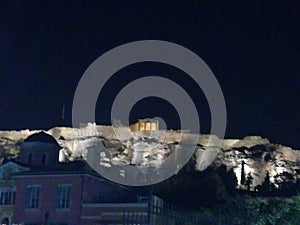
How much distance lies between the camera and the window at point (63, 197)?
35625 mm

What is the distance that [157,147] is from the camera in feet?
331

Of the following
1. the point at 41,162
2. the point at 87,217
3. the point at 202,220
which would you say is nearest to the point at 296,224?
the point at 202,220

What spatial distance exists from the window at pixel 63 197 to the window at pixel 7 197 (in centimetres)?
581

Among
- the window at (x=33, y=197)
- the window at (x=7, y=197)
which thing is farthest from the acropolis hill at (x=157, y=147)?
the window at (x=33, y=197)

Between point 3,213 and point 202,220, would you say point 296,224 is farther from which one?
point 3,213

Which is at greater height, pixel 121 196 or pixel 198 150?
pixel 198 150

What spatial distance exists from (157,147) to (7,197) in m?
60.0

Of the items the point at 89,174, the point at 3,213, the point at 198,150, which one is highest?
the point at 198,150

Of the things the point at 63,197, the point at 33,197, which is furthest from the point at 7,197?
the point at 63,197

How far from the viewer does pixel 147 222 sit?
12.1 meters

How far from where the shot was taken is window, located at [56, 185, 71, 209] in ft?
117

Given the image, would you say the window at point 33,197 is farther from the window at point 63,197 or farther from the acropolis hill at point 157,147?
the acropolis hill at point 157,147

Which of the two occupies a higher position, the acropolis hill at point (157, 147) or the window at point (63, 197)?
the acropolis hill at point (157, 147)

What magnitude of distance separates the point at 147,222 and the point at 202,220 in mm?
1273
